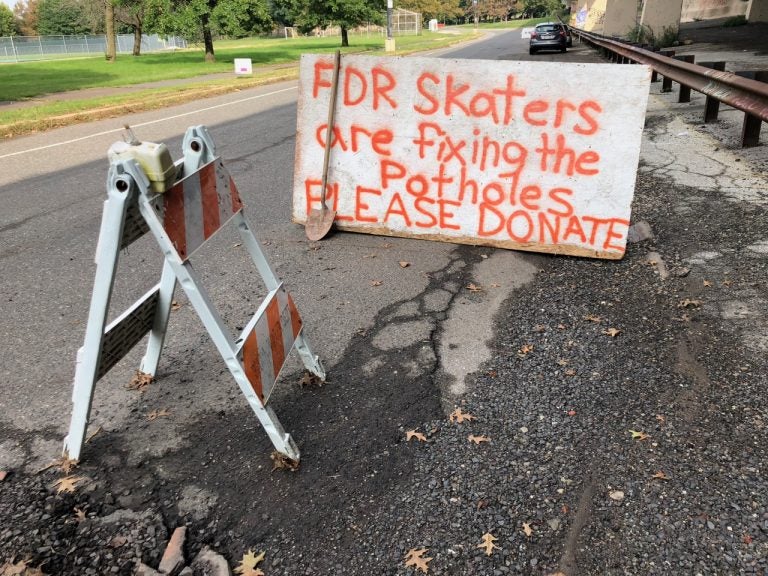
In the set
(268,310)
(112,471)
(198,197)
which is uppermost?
(198,197)

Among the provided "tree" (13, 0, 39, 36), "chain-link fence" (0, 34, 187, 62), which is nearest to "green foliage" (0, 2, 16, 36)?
"tree" (13, 0, 39, 36)

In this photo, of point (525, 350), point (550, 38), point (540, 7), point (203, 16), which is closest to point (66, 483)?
point (525, 350)

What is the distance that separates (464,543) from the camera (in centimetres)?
224

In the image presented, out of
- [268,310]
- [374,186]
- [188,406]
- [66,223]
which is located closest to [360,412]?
[268,310]

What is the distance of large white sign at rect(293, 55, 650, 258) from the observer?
4777 millimetres

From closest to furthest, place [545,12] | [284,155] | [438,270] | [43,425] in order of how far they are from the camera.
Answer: [43,425] < [438,270] < [284,155] < [545,12]

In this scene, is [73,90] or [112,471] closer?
[112,471]

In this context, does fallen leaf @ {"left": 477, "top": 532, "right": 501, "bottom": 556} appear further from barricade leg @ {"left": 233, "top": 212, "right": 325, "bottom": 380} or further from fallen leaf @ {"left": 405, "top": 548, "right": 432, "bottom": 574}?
barricade leg @ {"left": 233, "top": 212, "right": 325, "bottom": 380}

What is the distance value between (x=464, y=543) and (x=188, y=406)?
1.66m

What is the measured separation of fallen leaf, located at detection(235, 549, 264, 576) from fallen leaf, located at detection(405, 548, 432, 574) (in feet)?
1.77

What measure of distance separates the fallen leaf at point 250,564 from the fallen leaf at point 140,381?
56.6 inches

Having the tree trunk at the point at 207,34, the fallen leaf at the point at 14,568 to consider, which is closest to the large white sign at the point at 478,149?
the fallen leaf at the point at 14,568

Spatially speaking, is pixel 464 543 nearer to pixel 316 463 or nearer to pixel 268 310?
pixel 316 463

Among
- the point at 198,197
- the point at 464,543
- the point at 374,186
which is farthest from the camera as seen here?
the point at 374,186
